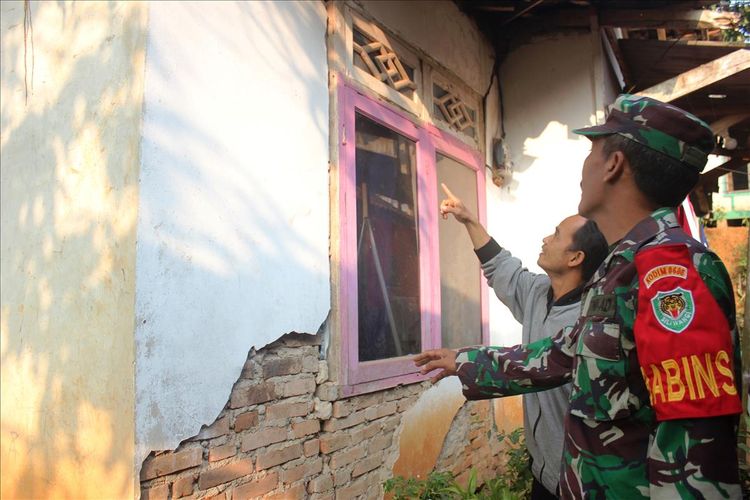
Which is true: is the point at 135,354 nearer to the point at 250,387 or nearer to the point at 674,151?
the point at 250,387

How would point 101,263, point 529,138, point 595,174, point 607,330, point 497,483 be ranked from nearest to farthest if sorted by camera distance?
point 607,330
point 595,174
point 101,263
point 497,483
point 529,138

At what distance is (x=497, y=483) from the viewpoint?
102 inches

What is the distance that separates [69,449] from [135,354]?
21.2 inches

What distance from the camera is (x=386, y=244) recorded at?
11.3 ft

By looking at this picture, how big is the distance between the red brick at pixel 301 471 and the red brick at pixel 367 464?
304 mm

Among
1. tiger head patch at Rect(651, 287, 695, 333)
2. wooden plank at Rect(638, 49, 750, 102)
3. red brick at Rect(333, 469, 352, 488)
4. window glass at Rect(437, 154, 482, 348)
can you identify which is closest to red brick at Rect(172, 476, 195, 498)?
red brick at Rect(333, 469, 352, 488)

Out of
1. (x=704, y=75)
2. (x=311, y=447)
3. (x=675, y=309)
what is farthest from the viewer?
(x=704, y=75)

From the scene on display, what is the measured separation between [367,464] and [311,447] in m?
0.51

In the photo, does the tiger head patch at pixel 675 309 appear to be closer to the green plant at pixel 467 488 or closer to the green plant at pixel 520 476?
the green plant at pixel 467 488

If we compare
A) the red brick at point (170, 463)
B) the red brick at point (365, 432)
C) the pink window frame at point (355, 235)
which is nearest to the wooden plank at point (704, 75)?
the pink window frame at point (355, 235)

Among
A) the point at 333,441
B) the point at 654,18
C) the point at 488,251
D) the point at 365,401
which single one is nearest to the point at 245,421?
the point at 333,441

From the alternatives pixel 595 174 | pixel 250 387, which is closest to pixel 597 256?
pixel 595 174

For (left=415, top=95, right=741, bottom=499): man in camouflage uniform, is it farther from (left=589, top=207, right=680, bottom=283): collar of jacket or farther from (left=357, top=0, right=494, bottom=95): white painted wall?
(left=357, top=0, right=494, bottom=95): white painted wall

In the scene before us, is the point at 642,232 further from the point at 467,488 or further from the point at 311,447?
the point at 311,447
